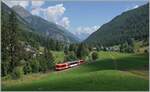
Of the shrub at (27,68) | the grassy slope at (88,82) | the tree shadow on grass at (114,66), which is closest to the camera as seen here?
the grassy slope at (88,82)

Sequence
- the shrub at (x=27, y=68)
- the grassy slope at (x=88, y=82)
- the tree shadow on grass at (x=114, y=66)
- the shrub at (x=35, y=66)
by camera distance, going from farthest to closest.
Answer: the shrub at (x=35, y=66) → the shrub at (x=27, y=68) → the tree shadow on grass at (x=114, y=66) → the grassy slope at (x=88, y=82)

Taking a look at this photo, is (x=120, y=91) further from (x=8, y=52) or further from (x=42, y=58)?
(x=42, y=58)

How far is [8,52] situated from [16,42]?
4385 millimetres

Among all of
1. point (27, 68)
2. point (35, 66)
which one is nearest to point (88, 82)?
point (27, 68)

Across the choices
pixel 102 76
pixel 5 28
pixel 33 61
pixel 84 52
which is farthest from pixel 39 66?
pixel 84 52

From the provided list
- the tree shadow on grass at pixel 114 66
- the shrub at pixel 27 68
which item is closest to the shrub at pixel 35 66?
the shrub at pixel 27 68

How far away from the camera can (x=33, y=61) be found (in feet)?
344

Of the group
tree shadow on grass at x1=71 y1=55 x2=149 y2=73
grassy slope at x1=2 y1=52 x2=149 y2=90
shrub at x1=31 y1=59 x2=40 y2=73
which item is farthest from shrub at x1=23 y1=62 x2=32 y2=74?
grassy slope at x1=2 y1=52 x2=149 y2=90

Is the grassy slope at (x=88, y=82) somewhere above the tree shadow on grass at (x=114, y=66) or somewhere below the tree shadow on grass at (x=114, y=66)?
below

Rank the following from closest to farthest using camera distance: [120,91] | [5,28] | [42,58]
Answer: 1. [120,91]
2. [5,28]
3. [42,58]

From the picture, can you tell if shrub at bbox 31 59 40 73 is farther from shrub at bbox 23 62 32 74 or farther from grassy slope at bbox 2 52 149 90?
grassy slope at bbox 2 52 149 90

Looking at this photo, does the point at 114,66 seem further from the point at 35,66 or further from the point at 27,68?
the point at 27,68

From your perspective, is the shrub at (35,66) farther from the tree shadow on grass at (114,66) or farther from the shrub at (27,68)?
the tree shadow on grass at (114,66)

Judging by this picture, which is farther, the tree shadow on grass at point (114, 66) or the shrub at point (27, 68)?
the shrub at point (27, 68)
